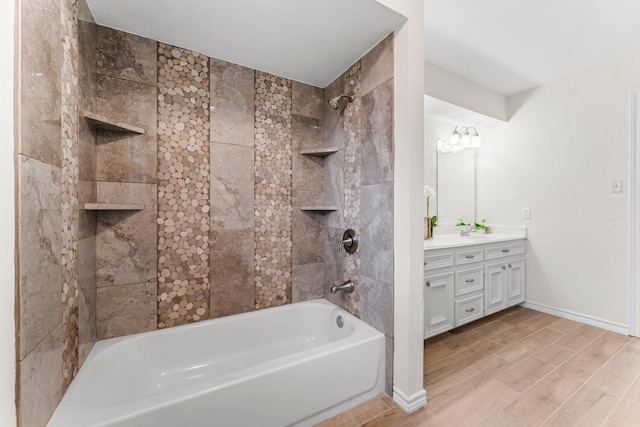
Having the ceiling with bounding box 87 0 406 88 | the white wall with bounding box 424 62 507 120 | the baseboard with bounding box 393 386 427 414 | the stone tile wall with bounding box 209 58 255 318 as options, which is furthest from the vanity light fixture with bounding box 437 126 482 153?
the baseboard with bounding box 393 386 427 414

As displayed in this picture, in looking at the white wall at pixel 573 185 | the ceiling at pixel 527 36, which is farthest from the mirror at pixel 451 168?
the ceiling at pixel 527 36

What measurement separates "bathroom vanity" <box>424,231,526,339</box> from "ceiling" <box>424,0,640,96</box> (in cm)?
160

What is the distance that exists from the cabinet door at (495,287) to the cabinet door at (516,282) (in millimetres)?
95

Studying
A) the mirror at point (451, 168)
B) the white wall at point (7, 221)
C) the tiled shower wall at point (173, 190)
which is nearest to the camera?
the white wall at point (7, 221)

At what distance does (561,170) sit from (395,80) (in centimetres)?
Answer: 224

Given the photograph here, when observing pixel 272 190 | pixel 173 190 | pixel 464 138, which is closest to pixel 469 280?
pixel 464 138

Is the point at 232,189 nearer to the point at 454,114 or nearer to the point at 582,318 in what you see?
the point at 454,114

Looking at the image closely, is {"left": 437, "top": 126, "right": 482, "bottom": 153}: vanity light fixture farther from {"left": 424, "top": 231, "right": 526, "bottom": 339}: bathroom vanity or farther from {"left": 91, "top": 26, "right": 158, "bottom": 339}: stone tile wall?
{"left": 91, "top": 26, "right": 158, "bottom": 339}: stone tile wall

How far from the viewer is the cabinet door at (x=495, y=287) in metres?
2.41

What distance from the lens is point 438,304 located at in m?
2.06

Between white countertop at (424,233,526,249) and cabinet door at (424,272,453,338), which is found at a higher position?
white countertop at (424,233,526,249)

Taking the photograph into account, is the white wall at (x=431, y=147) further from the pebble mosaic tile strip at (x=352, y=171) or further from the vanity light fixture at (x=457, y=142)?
the pebble mosaic tile strip at (x=352, y=171)

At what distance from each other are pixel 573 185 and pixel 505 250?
85 centimetres

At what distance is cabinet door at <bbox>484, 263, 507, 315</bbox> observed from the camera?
2.41 meters
